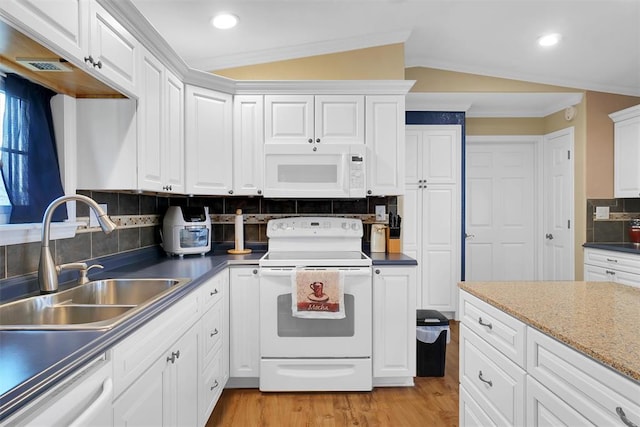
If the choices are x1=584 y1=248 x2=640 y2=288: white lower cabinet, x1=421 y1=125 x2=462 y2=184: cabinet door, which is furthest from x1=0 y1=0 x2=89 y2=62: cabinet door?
x1=584 y1=248 x2=640 y2=288: white lower cabinet

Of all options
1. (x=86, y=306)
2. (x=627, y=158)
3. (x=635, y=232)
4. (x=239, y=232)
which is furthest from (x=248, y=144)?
(x=635, y=232)

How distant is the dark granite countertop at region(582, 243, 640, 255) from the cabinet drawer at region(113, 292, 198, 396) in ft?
11.3

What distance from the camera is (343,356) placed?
2.30 m

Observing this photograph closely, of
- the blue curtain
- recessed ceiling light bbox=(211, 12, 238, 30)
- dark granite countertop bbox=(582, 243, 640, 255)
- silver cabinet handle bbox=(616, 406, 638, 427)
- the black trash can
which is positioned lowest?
the black trash can

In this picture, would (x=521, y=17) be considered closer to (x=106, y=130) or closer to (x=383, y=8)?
(x=383, y=8)

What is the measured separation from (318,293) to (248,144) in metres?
1.23

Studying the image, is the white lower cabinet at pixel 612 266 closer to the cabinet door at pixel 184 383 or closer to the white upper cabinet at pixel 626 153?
the white upper cabinet at pixel 626 153

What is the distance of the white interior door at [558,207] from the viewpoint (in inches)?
144

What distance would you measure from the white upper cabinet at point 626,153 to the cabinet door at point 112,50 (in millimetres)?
4122

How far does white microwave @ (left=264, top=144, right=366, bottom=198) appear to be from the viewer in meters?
2.55

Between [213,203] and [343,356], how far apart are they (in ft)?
5.25

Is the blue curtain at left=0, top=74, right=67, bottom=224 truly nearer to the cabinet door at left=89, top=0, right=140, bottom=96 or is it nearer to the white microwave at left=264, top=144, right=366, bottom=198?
the cabinet door at left=89, top=0, right=140, bottom=96

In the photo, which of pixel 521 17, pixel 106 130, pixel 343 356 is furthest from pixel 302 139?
pixel 521 17

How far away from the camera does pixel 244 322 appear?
7.68 ft
